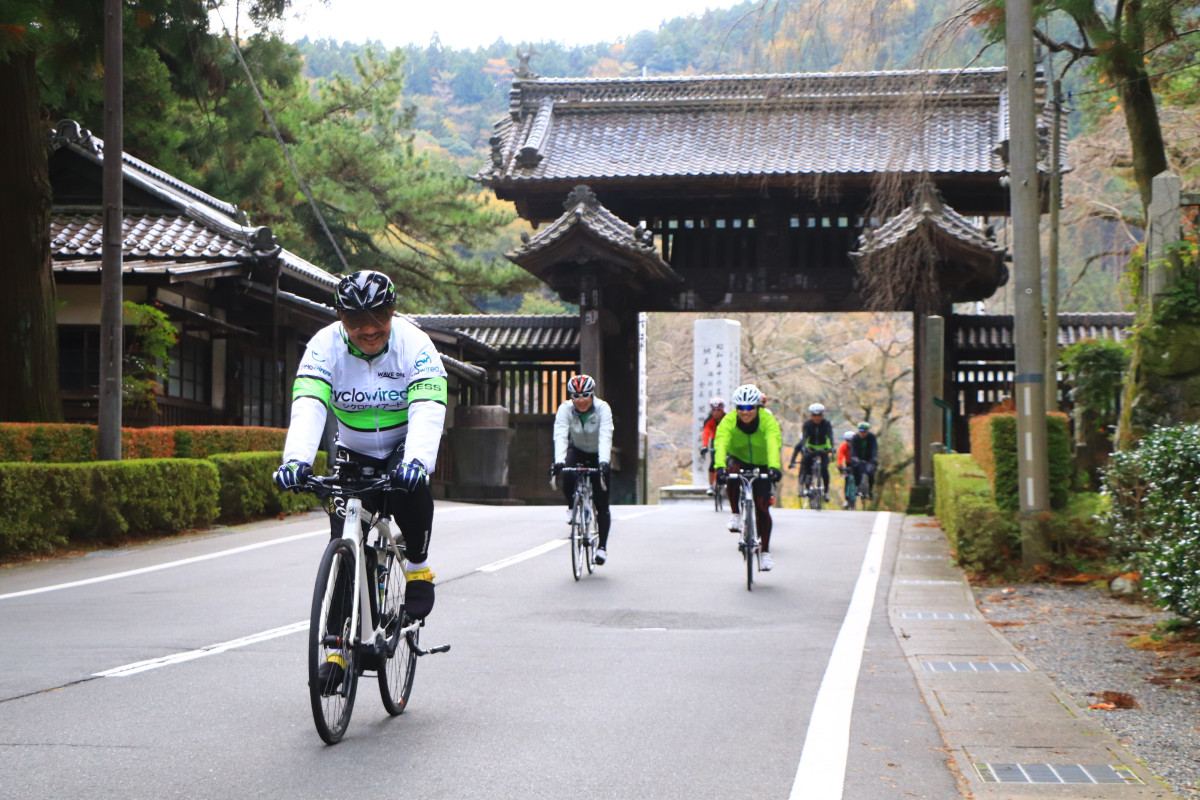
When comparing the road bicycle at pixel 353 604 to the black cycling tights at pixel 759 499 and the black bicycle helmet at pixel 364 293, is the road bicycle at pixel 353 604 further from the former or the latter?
the black cycling tights at pixel 759 499

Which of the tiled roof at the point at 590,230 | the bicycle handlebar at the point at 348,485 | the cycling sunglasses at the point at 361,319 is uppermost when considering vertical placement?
the tiled roof at the point at 590,230

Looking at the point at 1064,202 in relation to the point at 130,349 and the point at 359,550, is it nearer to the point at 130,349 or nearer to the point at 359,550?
the point at 130,349

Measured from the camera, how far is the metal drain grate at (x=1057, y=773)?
4773 millimetres

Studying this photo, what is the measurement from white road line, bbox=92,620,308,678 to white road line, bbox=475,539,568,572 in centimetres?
378

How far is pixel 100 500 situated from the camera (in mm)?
14195

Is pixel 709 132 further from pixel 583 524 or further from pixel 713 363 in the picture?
pixel 583 524

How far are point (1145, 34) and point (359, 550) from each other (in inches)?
409

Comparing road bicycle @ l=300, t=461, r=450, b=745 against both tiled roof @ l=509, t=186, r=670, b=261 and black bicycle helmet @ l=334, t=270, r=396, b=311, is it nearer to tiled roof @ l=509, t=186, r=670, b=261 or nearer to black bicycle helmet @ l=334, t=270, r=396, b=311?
black bicycle helmet @ l=334, t=270, r=396, b=311

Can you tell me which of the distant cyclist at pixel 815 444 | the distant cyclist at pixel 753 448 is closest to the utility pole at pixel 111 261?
the distant cyclist at pixel 753 448

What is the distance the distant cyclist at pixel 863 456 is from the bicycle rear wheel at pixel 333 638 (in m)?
21.2

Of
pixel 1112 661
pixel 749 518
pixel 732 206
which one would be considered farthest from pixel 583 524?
pixel 732 206

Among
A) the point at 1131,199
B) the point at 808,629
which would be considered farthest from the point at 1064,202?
the point at 808,629

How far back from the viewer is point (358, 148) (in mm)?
32594

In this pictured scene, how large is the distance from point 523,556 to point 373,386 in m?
8.10
